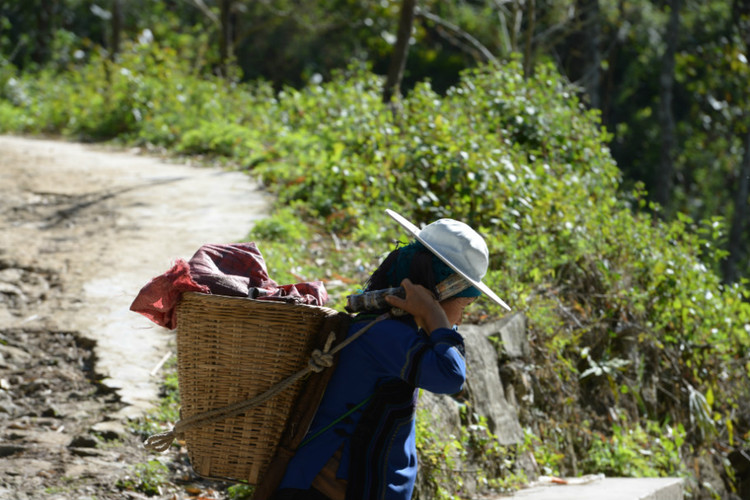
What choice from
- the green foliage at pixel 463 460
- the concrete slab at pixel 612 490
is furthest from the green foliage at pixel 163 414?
the concrete slab at pixel 612 490

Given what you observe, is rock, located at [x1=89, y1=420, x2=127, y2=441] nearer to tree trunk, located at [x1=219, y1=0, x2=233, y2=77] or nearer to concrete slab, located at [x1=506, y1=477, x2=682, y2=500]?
concrete slab, located at [x1=506, y1=477, x2=682, y2=500]

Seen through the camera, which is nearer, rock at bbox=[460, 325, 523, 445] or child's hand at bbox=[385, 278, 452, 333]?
child's hand at bbox=[385, 278, 452, 333]

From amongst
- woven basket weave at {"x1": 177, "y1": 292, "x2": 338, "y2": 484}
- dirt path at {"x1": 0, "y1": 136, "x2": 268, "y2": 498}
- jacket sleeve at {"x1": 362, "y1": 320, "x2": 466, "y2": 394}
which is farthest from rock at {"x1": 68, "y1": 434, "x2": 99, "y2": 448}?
jacket sleeve at {"x1": 362, "y1": 320, "x2": 466, "y2": 394}

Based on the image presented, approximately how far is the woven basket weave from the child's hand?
0.22 metres

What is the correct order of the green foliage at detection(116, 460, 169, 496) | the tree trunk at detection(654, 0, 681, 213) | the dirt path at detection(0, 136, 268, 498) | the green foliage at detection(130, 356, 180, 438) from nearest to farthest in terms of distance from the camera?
the green foliage at detection(116, 460, 169, 496) < the dirt path at detection(0, 136, 268, 498) < the green foliage at detection(130, 356, 180, 438) < the tree trunk at detection(654, 0, 681, 213)

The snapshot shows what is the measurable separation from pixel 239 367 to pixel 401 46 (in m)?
8.13

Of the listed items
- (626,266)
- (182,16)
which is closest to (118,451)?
(626,266)

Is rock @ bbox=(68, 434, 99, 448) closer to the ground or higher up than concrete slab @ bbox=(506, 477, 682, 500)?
closer to the ground

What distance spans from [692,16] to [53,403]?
20.7m

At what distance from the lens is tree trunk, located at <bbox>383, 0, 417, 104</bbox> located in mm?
9938

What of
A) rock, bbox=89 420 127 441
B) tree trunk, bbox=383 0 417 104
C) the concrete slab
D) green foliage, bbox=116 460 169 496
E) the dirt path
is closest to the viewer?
green foliage, bbox=116 460 169 496

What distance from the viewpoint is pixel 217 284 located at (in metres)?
2.51

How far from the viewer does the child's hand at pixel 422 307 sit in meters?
2.45

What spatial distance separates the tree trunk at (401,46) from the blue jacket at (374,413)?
758 cm
